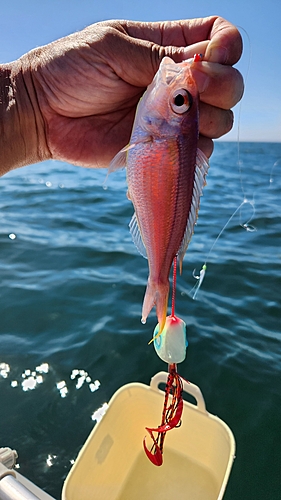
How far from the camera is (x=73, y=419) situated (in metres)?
3.46

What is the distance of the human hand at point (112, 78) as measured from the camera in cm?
176

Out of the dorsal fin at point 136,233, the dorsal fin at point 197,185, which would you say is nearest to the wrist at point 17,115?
the dorsal fin at point 136,233

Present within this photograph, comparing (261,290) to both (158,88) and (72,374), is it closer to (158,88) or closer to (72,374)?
(72,374)

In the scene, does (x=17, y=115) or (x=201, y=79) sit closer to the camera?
(x=201, y=79)

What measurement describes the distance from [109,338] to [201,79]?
328 centimetres

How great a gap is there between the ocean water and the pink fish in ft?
7.94

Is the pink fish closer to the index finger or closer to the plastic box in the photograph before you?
the index finger

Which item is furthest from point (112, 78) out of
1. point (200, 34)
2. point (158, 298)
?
point (158, 298)

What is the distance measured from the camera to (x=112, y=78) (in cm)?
207

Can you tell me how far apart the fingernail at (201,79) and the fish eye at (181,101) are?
10.9 inches

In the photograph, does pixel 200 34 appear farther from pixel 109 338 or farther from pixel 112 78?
pixel 109 338

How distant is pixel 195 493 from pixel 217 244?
481 cm

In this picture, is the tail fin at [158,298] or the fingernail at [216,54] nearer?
the tail fin at [158,298]

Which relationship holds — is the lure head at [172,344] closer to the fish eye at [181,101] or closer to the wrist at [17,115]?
the fish eye at [181,101]
